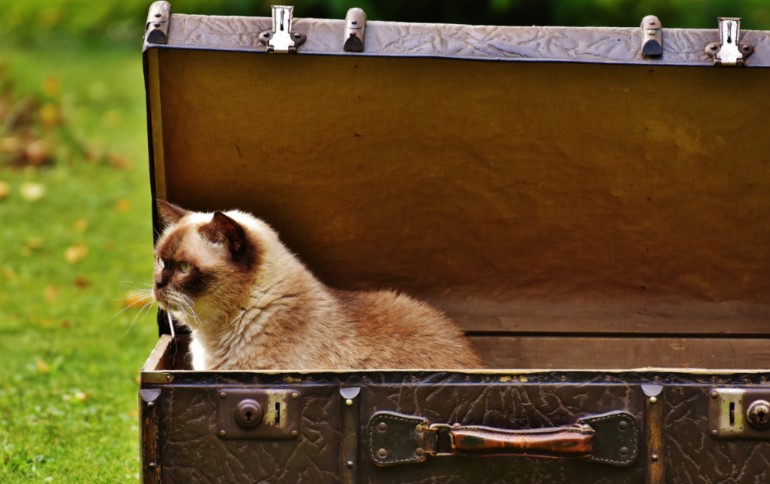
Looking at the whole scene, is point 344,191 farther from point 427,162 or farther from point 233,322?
point 233,322

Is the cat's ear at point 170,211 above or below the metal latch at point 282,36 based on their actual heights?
below

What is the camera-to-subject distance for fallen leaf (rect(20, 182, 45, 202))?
21.1 ft

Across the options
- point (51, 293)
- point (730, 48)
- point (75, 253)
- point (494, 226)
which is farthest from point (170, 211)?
point (75, 253)

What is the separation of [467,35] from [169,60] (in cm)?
86

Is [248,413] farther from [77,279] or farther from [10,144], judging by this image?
[10,144]

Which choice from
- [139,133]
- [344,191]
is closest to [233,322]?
[344,191]

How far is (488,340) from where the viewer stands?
3318 millimetres

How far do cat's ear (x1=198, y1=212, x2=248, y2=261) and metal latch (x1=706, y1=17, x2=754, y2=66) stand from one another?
1.39 meters

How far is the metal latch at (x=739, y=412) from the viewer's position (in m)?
2.35

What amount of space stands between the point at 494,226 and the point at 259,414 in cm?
116

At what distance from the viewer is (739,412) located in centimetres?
236

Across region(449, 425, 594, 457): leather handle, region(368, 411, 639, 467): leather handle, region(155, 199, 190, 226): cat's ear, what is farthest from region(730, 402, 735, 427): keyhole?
region(155, 199, 190, 226): cat's ear

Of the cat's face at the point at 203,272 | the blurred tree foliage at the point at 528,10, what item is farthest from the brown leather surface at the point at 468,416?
the blurred tree foliage at the point at 528,10

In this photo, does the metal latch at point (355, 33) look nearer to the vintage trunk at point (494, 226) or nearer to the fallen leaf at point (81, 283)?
the vintage trunk at point (494, 226)
